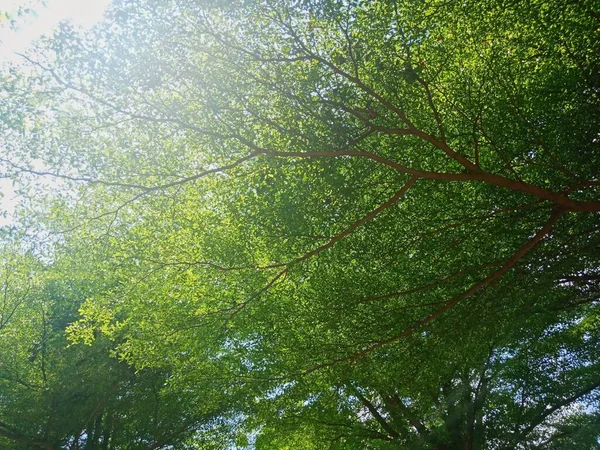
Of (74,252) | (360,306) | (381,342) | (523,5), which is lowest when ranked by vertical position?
(381,342)

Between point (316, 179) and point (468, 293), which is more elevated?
point (316, 179)

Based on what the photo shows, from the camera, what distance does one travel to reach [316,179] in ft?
22.5

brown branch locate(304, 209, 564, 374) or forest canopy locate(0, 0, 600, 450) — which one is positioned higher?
forest canopy locate(0, 0, 600, 450)

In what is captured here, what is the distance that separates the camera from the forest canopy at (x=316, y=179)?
19.5 feet

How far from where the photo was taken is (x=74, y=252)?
314 inches

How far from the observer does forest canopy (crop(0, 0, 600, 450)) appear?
19.5 ft

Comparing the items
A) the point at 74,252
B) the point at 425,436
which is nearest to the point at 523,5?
the point at 74,252

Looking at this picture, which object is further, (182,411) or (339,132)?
(182,411)

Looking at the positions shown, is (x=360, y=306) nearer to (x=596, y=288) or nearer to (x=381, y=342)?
(x=381, y=342)

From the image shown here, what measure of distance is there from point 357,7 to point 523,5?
1.89 m

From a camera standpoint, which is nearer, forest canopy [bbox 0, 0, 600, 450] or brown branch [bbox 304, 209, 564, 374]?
forest canopy [bbox 0, 0, 600, 450]

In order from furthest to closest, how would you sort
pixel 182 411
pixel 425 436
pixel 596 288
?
1. pixel 182 411
2. pixel 425 436
3. pixel 596 288

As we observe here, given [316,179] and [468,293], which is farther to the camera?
[468,293]

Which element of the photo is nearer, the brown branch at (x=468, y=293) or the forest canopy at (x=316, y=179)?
the forest canopy at (x=316, y=179)
